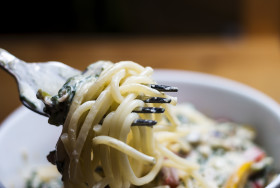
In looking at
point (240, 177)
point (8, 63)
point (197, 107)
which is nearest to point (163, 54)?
point (197, 107)

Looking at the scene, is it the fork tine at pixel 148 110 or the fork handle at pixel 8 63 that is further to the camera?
the fork handle at pixel 8 63

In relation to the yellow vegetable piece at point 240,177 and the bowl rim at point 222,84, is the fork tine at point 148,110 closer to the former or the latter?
the yellow vegetable piece at point 240,177

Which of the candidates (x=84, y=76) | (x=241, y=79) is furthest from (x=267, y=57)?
(x=84, y=76)

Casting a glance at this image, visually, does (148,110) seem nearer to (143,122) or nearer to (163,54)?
(143,122)

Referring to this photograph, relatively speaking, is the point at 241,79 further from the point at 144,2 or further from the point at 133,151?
the point at 144,2

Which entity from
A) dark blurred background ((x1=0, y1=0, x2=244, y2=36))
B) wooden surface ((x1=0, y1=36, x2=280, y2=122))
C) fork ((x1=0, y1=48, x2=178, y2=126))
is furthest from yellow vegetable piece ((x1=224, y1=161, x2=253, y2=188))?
dark blurred background ((x1=0, y1=0, x2=244, y2=36))

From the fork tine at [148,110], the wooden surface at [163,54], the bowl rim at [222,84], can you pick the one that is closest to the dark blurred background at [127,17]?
the wooden surface at [163,54]
